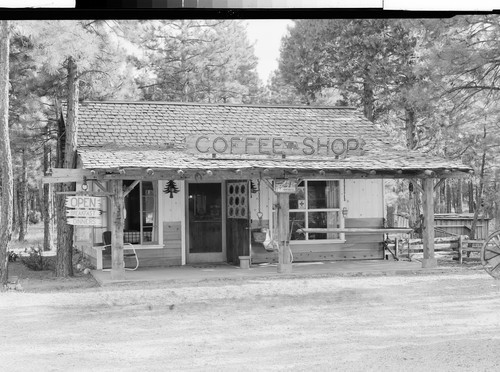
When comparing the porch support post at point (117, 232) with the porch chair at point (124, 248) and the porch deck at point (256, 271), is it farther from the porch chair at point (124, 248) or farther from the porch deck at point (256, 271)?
the porch chair at point (124, 248)

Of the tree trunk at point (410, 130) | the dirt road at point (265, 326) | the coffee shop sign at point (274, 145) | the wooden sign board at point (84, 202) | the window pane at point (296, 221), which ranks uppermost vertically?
the tree trunk at point (410, 130)

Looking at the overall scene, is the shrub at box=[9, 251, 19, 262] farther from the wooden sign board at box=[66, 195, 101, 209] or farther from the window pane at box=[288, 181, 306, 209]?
the window pane at box=[288, 181, 306, 209]

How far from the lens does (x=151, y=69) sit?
17.5 meters

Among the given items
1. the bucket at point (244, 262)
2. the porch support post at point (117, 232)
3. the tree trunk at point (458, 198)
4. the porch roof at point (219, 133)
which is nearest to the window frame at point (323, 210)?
the porch roof at point (219, 133)

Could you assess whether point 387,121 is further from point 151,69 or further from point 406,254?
point 151,69

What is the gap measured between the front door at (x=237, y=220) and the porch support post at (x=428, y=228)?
9.31 ft

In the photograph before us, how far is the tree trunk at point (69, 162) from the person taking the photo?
1148 cm

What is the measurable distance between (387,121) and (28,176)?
9.25m

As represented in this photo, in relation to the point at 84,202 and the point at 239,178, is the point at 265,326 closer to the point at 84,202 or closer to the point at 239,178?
the point at 239,178

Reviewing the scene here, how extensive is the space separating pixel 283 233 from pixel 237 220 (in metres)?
1.02

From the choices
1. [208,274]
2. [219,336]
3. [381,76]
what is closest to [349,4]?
[219,336]

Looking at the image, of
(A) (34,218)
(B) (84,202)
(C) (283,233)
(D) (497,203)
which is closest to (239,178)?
(C) (283,233)

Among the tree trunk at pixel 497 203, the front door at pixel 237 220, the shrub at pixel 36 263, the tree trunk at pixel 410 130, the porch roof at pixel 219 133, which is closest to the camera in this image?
the porch roof at pixel 219 133

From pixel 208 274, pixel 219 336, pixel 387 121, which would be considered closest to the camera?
pixel 219 336
